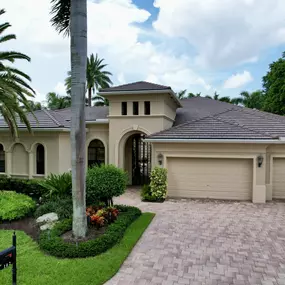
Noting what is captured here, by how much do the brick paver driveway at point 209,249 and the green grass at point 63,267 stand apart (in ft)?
0.89

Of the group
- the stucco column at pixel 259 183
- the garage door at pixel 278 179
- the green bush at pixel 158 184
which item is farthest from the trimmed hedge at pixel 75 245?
the garage door at pixel 278 179

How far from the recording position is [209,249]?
23.7ft

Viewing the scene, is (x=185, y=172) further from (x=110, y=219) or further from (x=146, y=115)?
(x=110, y=219)

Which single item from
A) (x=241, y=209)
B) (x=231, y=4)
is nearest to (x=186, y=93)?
(x=231, y=4)

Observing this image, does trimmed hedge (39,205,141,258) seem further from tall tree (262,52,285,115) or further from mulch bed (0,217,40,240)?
tall tree (262,52,285,115)

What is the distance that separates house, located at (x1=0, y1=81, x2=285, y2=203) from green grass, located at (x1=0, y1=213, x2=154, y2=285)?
683 centimetres

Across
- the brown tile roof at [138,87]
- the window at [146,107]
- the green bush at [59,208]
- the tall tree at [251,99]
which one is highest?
the tall tree at [251,99]

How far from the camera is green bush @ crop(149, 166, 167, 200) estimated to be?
13.0m

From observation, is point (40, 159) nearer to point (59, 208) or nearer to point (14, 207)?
point (14, 207)

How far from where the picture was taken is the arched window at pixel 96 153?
57.8 ft

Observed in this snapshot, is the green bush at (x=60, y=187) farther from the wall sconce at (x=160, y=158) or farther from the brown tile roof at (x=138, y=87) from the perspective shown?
the brown tile roof at (x=138, y=87)

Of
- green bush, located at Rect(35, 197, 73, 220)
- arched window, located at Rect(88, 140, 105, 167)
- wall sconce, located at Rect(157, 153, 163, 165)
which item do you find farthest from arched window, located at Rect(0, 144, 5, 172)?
wall sconce, located at Rect(157, 153, 163, 165)

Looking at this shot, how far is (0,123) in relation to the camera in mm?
17188

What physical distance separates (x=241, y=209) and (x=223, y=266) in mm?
5713
